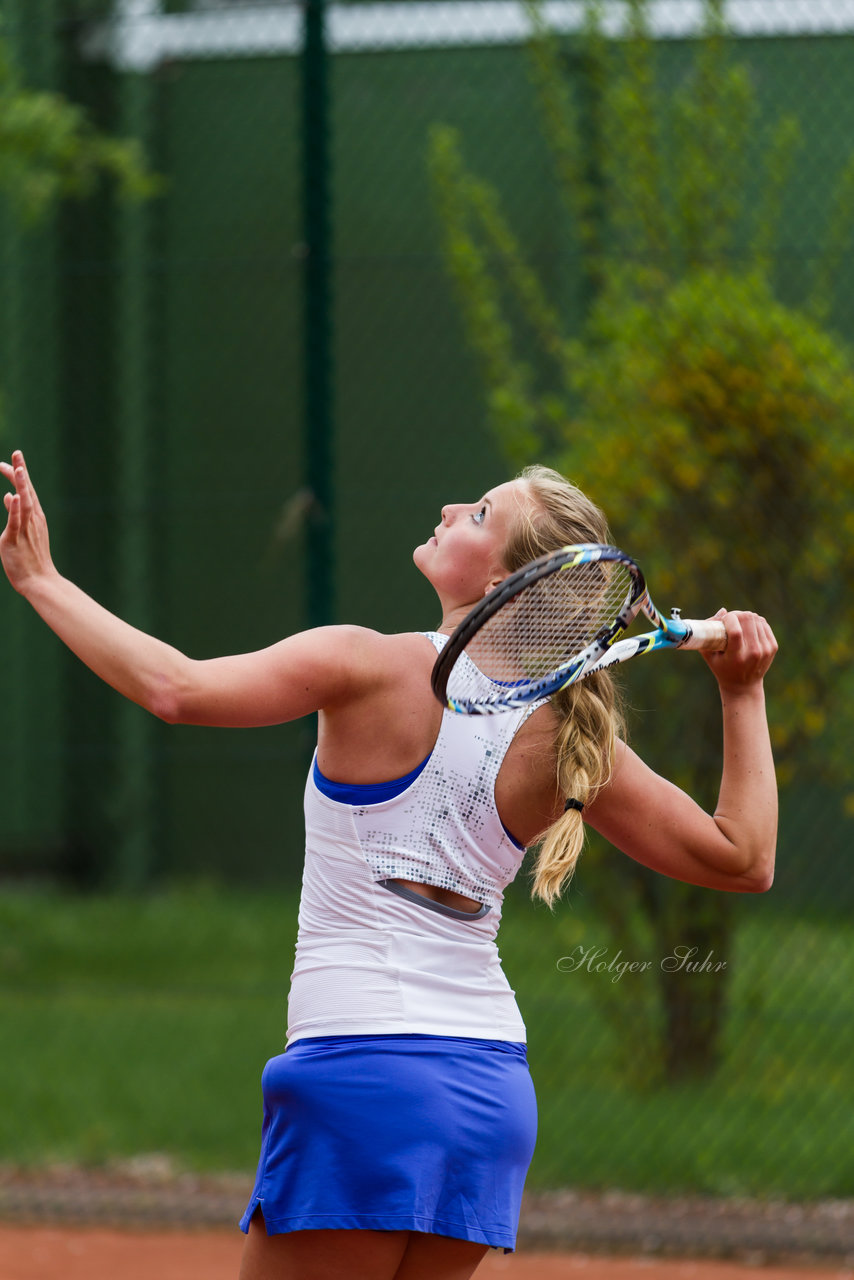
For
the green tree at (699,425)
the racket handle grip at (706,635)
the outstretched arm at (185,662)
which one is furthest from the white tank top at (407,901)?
the green tree at (699,425)

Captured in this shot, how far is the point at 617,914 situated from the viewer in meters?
4.50

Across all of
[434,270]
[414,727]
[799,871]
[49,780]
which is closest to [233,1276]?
[799,871]

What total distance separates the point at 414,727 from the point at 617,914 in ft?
9.68

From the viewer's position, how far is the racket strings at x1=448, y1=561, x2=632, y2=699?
67.8 inches

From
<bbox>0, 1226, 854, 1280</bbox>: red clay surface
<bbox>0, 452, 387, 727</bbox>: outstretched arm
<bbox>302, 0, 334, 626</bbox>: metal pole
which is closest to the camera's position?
<bbox>0, 452, 387, 727</bbox>: outstretched arm

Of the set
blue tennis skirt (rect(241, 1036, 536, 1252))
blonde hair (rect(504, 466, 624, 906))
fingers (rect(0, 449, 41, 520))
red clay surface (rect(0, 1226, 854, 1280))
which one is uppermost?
fingers (rect(0, 449, 41, 520))

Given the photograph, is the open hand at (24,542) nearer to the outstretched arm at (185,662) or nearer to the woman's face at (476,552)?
the outstretched arm at (185,662)

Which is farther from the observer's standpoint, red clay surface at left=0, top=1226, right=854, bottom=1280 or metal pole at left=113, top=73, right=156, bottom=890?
metal pole at left=113, top=73, right=156, bottom=890

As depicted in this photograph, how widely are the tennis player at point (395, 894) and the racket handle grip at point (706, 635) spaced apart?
0.48ft

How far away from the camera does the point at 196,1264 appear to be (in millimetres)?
3684

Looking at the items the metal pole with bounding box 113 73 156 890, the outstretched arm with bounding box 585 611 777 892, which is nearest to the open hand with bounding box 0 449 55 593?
the outstretched arm with bounding box 585 611 777 892

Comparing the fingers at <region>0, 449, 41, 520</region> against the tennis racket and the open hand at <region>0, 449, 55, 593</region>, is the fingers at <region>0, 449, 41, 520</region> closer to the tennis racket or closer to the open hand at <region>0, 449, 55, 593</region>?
the open hand at <region>0, 449, 55, 593</region>

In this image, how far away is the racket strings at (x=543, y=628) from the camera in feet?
5.65

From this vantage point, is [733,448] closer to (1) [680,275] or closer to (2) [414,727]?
(1) [680,275]
